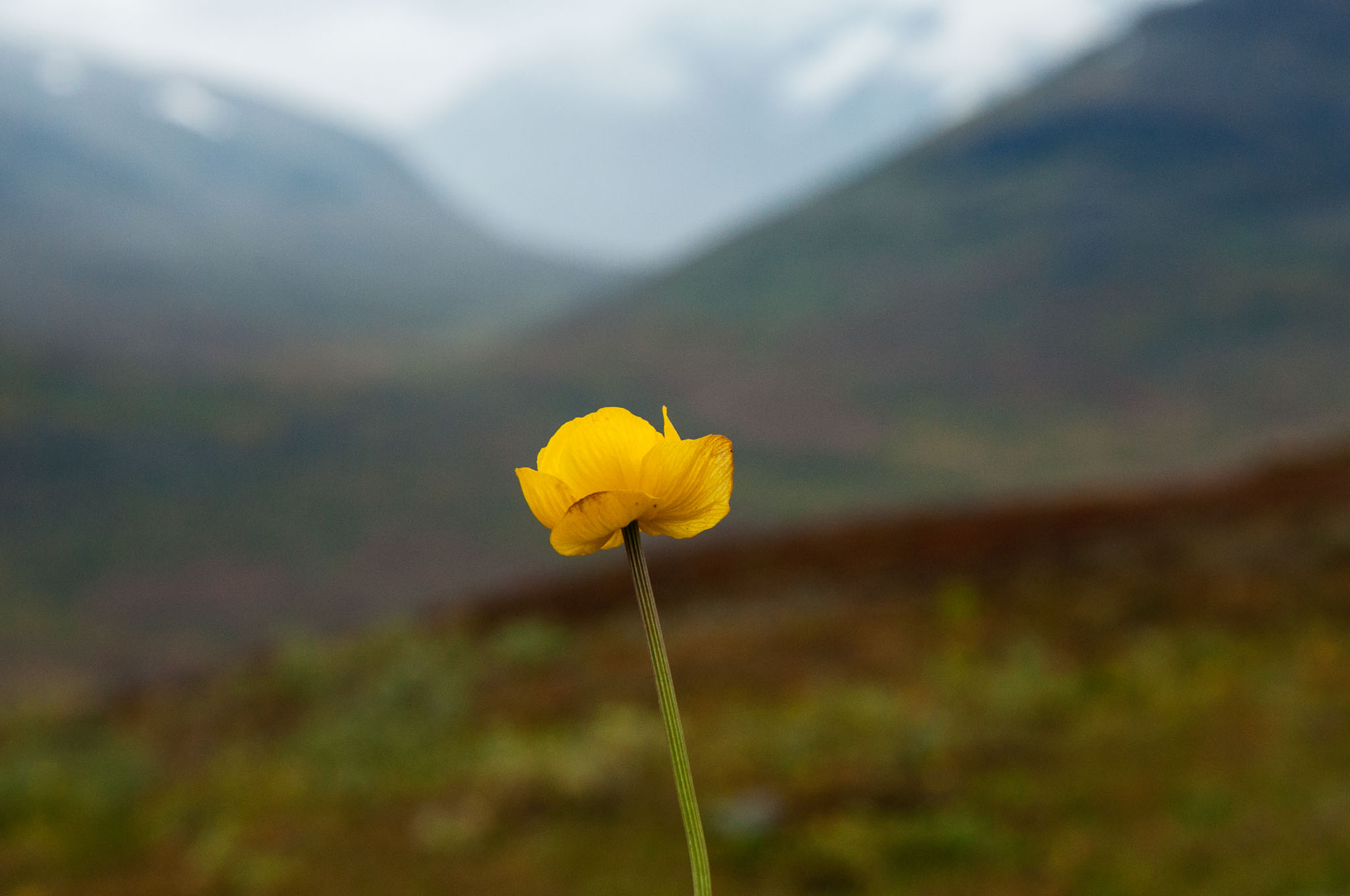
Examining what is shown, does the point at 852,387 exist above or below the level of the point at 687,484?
above

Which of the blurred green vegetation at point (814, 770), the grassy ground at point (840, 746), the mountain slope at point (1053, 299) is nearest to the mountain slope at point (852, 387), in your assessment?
the mountain slope at point (1053, 299)

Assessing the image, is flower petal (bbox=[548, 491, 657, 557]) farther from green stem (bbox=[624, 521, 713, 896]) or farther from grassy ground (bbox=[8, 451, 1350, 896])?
grassy ground (bbox=[8, 451, 1350, 896])

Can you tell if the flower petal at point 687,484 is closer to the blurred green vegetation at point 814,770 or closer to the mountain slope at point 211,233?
the blurred green vegetation at point 814,770

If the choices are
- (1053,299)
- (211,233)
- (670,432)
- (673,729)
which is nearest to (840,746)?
(670,432)

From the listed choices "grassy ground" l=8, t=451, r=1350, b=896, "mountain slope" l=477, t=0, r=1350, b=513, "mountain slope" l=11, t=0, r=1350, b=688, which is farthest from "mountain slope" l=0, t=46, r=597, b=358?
"grassy ground" l=8, t=451, r=1350, b=896

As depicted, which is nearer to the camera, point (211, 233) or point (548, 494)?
point (548, 494)

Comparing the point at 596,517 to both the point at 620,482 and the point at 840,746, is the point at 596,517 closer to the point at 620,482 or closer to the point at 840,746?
the point at 620,482

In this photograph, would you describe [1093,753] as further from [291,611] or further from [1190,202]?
[1190,202]

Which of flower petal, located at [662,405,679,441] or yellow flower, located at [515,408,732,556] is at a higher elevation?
flower petal, located at [662,405,679,441]
